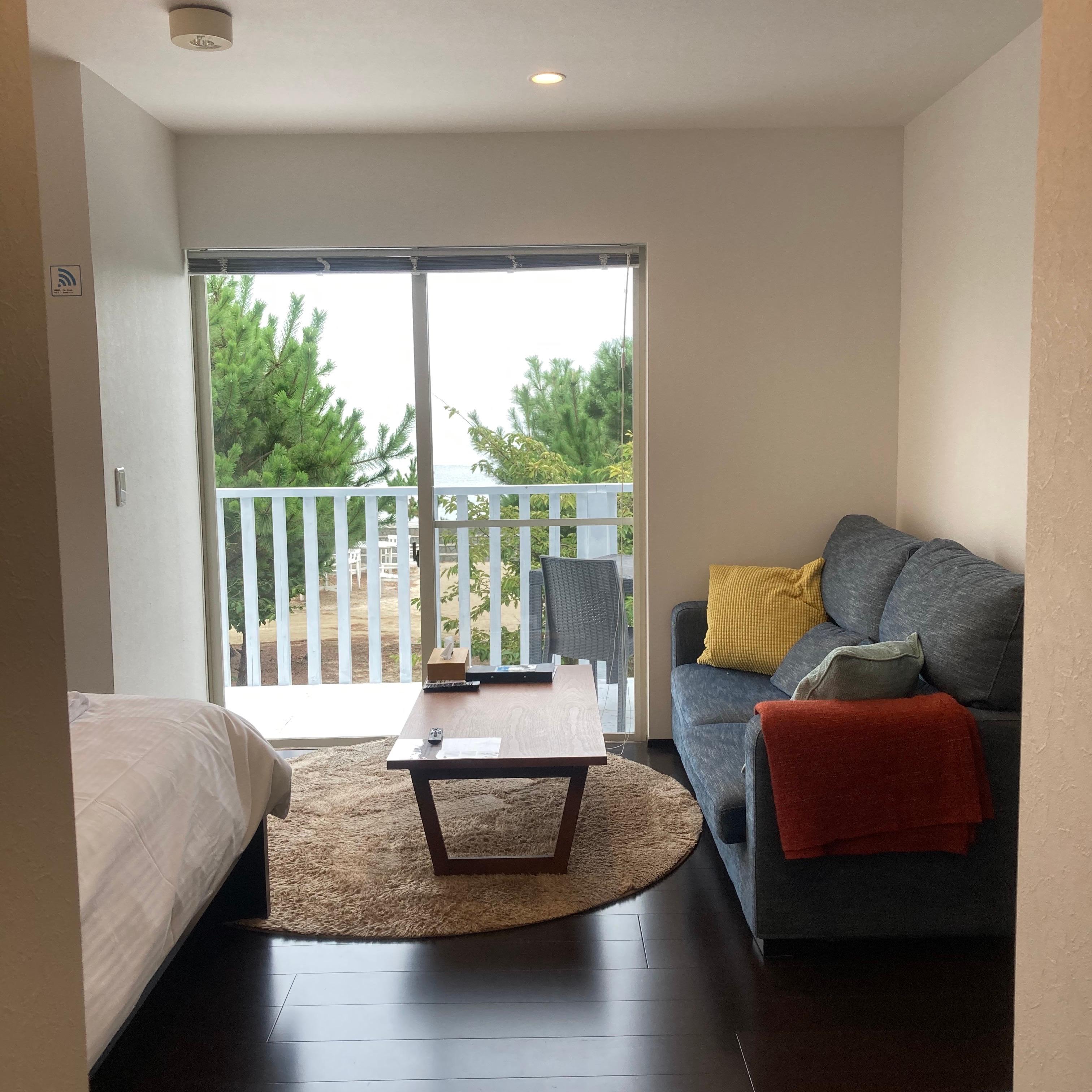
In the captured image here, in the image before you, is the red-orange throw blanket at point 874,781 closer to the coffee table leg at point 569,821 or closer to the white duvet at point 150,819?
the coffee table leg at point 569,821

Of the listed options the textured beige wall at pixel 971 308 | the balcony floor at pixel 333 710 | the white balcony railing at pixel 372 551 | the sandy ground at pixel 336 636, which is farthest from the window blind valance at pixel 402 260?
the balcony floor at pixel 333 710

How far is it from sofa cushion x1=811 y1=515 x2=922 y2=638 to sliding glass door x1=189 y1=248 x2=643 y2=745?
35.5 inches

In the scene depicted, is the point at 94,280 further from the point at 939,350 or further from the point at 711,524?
the point at 939,350

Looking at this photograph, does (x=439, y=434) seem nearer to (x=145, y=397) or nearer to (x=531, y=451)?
(x=531, y=451)

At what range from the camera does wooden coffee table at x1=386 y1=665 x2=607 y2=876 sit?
9.23 ft

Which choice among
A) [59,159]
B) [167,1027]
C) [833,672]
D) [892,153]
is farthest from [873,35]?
[167,1027]

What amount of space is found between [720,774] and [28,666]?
225cm

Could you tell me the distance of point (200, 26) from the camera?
2893 mm

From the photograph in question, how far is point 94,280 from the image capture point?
134 inches

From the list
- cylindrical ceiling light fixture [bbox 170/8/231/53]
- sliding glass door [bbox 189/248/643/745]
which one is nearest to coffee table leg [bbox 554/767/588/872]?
sliding glass door [bbox 189/248/643/745]

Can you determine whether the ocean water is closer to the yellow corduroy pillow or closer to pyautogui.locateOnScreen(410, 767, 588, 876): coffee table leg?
the yellow corduroy pillow

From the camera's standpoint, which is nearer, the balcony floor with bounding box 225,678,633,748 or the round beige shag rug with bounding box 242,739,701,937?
the round beige shag rug with bounding box 242,739,701,937

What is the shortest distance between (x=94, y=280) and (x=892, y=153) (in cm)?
315

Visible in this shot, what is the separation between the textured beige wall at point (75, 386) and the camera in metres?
3.30
